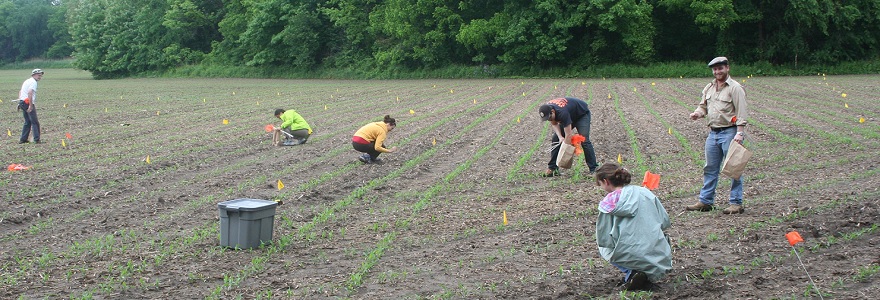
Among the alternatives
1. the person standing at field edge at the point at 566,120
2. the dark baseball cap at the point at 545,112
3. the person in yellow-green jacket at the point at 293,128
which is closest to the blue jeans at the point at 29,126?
the person in yellow-green jacket at the point at 293,128

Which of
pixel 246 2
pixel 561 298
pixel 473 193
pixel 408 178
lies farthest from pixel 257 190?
pixel 246 2

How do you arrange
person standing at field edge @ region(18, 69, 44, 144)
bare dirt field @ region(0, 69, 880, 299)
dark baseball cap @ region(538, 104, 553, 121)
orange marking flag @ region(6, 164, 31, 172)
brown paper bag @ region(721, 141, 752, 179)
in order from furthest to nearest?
person standing at field edge @ region(18, 69, 44, 144), orange marking flag @ region(6, 164, 31, 172), dark baseball cap @ region(538, 104, 553, 121), brown paper bag @ region(721, 141, 752, 179), bare dirt field @ region(0, 69, 880, 299)

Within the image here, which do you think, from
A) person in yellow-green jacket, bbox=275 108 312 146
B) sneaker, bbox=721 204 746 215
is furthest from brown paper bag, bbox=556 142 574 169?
person in yellow-green jacket, bbox=275 108 312 146

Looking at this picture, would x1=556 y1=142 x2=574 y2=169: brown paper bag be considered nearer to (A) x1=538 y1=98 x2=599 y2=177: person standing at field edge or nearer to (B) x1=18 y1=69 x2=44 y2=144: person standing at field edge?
(A) x1=538 y1=98 x2=599 y2=177: person standing at field edge

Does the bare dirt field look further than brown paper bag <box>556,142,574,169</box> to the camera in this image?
No

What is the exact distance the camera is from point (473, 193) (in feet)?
33.6

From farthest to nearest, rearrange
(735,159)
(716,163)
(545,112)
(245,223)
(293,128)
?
(293,128)
(545,112)
(716,163)
(735,159)
(245,223)

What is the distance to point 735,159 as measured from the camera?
777 cm

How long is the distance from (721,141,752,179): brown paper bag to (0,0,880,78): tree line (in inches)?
1466

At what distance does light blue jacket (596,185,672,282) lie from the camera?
5559 millimetres

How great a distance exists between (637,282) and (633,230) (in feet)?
1.51

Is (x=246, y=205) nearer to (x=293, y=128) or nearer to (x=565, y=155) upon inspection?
(x=565, y=155)

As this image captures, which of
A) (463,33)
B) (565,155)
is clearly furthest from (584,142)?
(463,33)

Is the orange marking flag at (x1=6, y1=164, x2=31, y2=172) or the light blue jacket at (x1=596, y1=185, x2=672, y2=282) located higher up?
the light blue jacket at (x1=596, y1=185, x2=672, y2=282)
